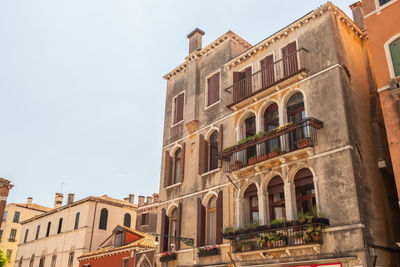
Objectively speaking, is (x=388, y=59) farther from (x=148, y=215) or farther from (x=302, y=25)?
(x=148, y=215)

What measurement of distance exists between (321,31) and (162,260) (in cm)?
1363

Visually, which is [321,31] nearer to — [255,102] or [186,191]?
[255,102]

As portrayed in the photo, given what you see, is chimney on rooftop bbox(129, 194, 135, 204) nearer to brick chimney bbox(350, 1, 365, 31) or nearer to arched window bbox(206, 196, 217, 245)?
arched window bbox(206, 196, 217, 245)

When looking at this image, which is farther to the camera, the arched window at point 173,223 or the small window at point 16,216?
the small window at point 16,216

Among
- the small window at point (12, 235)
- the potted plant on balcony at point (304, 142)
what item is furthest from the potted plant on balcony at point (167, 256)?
the small window at point (12, 235)

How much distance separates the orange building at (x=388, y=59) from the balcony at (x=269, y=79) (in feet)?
9.36

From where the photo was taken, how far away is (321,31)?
17609mm

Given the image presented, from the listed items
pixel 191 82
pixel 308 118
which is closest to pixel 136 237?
pixel 191 82

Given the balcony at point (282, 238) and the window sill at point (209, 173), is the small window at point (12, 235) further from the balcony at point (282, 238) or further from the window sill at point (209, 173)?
the balcony at point (282, 238)

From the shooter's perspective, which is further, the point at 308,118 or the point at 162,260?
the point at 162,260

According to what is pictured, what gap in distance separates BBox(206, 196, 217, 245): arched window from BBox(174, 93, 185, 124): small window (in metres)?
6.18

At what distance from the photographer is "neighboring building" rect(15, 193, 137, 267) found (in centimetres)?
3844

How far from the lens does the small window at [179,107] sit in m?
24.7

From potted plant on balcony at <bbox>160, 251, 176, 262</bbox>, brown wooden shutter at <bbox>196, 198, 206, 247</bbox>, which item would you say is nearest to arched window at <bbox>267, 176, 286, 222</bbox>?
brown wooden shutter at <bbox>196, 198, 206, 247</bbox>
